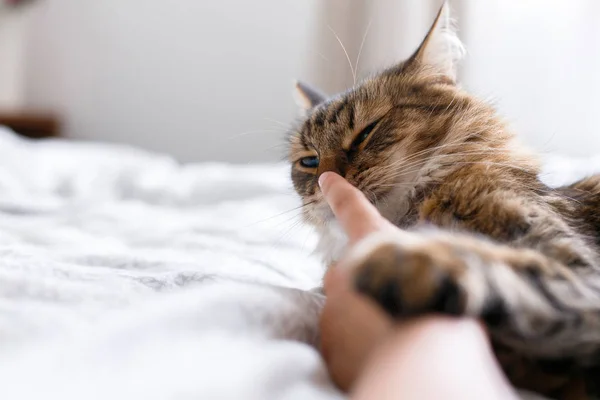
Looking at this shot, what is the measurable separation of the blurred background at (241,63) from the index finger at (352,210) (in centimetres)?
117

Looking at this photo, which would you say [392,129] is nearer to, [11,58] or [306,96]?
[306,96]

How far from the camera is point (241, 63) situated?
128 inches

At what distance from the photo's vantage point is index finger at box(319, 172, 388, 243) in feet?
2.16

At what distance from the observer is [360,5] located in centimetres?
263

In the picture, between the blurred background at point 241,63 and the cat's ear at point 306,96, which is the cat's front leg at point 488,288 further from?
the blurred background at point 241,63

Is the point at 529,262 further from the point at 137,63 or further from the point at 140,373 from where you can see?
the point at 137,63

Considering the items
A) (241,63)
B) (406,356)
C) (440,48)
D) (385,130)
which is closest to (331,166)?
(385,130)

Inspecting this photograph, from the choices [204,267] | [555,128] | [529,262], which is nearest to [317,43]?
[555,128]

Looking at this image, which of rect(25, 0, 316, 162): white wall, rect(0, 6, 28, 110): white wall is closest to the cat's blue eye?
rect(25, 0, 316, 162): white wall

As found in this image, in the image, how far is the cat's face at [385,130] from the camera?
95 cm

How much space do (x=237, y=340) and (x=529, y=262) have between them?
34cm

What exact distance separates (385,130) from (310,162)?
0.21 meters

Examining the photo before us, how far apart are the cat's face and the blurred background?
0.82 metres

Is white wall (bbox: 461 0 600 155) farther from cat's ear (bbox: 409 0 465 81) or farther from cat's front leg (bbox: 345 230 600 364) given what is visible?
cat's front leg (bbox: 345 230 600 364)
